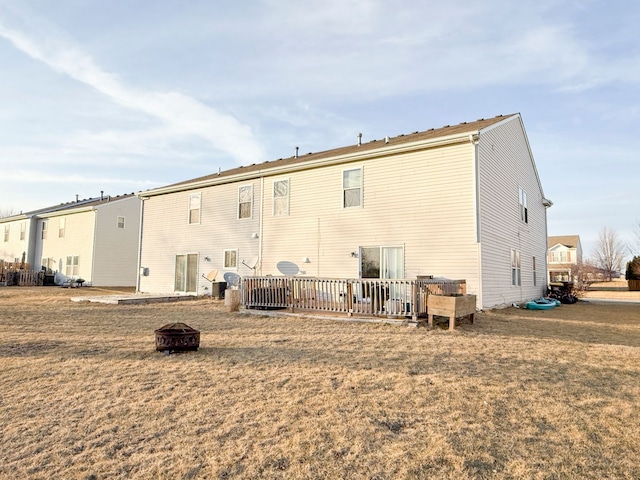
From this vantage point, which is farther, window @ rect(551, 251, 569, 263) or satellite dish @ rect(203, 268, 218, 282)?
window @ rect(551, 251, 569, 263)

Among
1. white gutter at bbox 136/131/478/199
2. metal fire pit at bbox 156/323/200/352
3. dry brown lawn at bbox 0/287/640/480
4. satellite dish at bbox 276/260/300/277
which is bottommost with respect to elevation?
dry brown lawn at bbox 0/287/640/480

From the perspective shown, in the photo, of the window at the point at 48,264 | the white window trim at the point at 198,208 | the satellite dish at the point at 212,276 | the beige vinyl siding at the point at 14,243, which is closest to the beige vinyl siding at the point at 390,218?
the satellite dish at the point at 212,276

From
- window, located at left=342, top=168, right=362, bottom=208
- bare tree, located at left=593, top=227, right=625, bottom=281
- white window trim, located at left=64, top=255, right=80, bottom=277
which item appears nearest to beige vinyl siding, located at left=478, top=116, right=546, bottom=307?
window, located at left=342, top=168, right=362, bottom=208

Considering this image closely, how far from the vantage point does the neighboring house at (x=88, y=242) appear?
2427 centimetres

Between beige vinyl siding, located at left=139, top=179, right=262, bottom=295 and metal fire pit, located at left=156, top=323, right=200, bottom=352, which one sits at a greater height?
beige vinyl siding, located at left=139, top=179, right=262, bottom=295

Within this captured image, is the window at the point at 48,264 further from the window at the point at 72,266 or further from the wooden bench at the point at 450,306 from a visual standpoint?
the wooden bench at the point at 450,306

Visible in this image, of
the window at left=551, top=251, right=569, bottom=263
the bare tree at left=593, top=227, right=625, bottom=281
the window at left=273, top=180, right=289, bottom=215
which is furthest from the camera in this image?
the window at left=551, top=251, right=569, bottom=263

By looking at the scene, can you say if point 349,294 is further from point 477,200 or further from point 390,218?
point 477,200

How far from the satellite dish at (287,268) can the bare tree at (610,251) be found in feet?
157

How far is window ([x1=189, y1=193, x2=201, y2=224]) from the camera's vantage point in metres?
17.6

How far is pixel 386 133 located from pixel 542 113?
19.7 feet

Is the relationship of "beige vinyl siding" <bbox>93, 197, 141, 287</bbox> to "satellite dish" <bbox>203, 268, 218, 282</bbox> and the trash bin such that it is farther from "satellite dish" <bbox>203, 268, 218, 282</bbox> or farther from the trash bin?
the trash bin

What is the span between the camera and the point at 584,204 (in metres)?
47.4

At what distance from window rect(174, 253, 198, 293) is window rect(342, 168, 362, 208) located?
7904 mm
